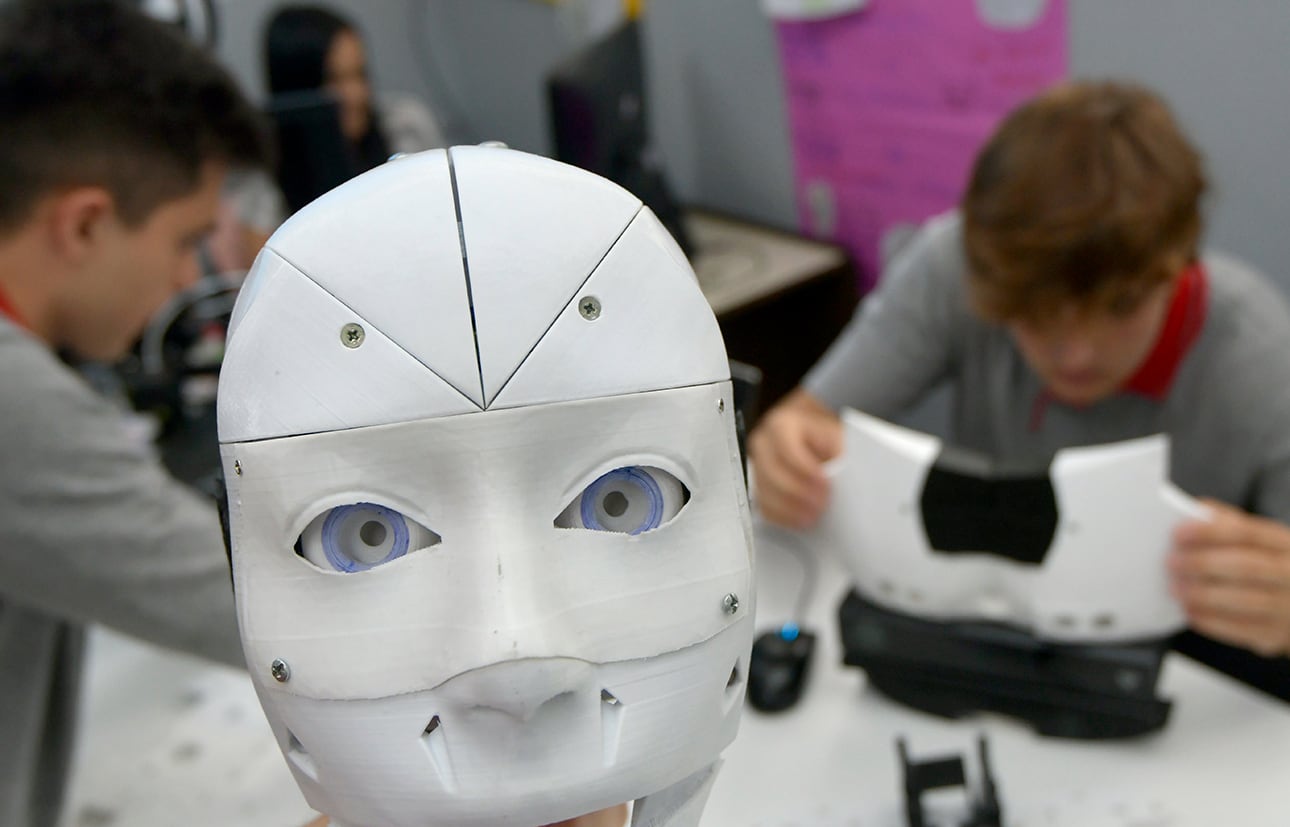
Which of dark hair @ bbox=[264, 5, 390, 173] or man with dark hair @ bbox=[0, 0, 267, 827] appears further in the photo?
dark hair @ bbox=[264, 5, 390, 173]

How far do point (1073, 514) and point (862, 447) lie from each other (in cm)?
15

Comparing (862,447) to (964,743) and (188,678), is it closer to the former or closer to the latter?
(964,743)

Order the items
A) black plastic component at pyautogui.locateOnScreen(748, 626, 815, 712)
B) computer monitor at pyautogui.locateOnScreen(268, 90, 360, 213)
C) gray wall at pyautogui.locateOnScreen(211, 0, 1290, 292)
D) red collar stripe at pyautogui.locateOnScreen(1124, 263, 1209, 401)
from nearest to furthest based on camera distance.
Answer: black plastic component at pyautogui.locateOnScreen(748, 626, 815, 712) → red collar stripe at pyautogui.locateOnScreen(1124, 263, 1209, 401) → gray wall at pyautogui.locateOnScreen(211, 0, 1290, 292) → computer monitor at pyautogui.locateOnScreen(268, 90, 360, 213)

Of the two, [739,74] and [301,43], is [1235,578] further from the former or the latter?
[301,43]

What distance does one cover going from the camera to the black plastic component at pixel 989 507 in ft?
2.39

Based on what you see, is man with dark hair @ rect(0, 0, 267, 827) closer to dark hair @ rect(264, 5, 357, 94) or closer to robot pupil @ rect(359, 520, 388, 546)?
robot pupil @ rect(359, 520, 388, 546)

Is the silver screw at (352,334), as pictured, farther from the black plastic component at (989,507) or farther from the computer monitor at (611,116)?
the computer monitor at (611,116)

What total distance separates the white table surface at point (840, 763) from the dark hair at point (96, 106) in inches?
18.6

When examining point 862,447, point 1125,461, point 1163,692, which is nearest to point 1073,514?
point 1125,461

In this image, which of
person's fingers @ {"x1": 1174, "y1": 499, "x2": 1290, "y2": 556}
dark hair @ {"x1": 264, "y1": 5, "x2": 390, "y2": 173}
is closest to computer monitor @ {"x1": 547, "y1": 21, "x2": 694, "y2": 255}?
dark hair @ {"x1": 264, "y1": 5, "x2": 390, "y2": 173}

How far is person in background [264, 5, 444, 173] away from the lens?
212 centimetres

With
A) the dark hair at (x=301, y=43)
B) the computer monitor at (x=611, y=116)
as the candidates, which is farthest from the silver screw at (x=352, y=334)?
the dark hair at (x=301, y=43)

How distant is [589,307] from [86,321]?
2.29 ft

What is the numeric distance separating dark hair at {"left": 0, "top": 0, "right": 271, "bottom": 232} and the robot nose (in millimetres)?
663
